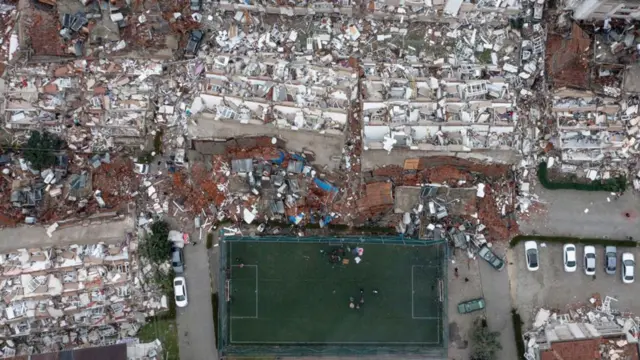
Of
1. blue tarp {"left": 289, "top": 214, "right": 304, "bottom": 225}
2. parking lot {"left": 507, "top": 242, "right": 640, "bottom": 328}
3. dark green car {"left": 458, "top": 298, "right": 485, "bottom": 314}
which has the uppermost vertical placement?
blue tarp {"left": 289, "top": 214, "right": 304, "bottom": 225}

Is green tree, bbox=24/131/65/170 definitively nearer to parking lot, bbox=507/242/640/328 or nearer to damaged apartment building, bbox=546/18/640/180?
parking lot, bbox=507/242/640/328

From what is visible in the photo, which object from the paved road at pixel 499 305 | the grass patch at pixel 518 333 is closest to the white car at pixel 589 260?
the paved road at pixel 499 305

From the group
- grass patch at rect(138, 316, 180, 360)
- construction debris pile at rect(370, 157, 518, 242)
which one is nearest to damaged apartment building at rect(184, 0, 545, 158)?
construction debris pile at rect(370, 157, 518, 242)

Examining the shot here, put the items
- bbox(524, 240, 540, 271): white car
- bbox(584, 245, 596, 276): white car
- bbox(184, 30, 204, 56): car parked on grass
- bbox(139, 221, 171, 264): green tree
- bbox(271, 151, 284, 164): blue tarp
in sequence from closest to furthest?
bbox(139, 221, 171, 264): green tree → bbox(271, 151, 284, 164): blue tarp → bbox(584, 245, 596, 276): white car → bbox(524, 240, 540, 271): white car → bbox(184, 30, 204, 56): car parked on grass

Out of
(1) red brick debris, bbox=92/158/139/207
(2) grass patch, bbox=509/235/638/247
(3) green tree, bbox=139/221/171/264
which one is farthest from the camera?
(1) red brick debris, bbox=92/158/139/207

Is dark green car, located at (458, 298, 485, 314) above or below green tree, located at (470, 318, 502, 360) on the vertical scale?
above

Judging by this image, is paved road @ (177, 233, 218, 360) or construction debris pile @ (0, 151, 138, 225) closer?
construction debris pile @ (0, 151, 138, 225)

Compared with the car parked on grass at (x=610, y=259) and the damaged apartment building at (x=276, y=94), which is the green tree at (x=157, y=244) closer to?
the damaged apartment building at (x=276, y=94)
